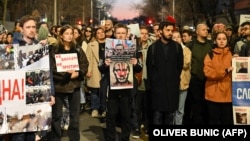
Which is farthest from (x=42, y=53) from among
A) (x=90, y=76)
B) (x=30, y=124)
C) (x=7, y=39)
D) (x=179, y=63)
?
(x=7, y=39)

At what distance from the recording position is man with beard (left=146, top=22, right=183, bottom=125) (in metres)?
7.24

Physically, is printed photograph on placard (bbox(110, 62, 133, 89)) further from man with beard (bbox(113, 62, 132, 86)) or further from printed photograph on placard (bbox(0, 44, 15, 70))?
printed photograph on placard (bbox(0, 44, 15, 70))

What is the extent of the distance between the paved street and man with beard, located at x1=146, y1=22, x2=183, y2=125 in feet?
4.49

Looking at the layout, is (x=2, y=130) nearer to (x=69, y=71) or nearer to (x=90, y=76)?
(x=69, y=71)

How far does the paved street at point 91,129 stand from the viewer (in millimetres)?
8608

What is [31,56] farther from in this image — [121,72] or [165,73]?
[165,73]

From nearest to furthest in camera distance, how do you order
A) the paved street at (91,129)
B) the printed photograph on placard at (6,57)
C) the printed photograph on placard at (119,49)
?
the printed photograph on placard at (6,57)
the printed photograph on placard at (119,49)
the paved street at (91,129)

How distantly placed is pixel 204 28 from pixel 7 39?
526 cm

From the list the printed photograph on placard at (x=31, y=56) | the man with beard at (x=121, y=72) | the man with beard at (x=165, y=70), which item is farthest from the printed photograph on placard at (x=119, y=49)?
the printed photograph on placard at (x=31, y=56)

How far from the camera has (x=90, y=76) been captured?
33.7 feet

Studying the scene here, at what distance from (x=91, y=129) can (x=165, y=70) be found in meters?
2.90

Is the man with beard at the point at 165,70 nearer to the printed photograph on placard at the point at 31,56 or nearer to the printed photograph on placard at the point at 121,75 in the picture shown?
the printed photograph on placard at the point at 121,75

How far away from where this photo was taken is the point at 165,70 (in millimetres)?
7234

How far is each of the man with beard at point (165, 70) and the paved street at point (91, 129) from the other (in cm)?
137
